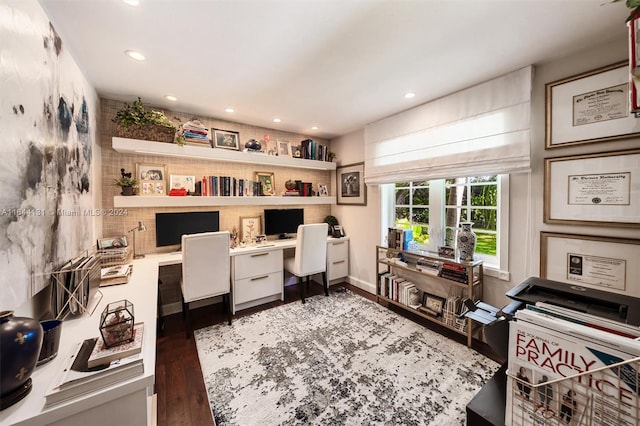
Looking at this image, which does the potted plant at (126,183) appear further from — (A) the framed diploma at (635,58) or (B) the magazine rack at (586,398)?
(A) the framed diploma at (635,58)

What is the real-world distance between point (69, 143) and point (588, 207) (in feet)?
11.1

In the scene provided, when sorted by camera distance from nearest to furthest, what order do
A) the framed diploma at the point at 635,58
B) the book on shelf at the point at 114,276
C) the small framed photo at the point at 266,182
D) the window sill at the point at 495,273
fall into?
the framed diploma at the point at 635,58, the book on shelf at the point at 114,276, the window sill at the point at 495,273, the small framed photo at the point at 266,182

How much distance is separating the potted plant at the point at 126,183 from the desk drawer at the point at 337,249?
2.35 meters

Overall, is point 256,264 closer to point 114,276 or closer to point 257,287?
point 257,287

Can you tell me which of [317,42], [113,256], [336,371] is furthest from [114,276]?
[317,42]

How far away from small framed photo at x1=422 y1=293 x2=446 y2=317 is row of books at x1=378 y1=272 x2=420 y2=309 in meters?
0.10

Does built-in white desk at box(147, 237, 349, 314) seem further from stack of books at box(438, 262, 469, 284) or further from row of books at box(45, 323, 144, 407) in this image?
stack of books at box(438, 262, 469, 284)

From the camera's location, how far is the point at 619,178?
1.53 m

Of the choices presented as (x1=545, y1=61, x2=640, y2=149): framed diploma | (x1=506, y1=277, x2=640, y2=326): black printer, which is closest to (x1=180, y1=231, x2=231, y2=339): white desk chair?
(x1=506, y1=277, x2=640, y2=326): black printer

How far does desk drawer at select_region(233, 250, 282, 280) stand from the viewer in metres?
2.68

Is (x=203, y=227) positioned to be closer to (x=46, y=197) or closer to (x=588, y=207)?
(x=46, y=197)

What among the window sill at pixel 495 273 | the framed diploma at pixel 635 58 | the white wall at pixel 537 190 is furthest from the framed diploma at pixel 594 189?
the framed diploma at pixel 635 58

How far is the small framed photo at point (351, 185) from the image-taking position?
3.43 m

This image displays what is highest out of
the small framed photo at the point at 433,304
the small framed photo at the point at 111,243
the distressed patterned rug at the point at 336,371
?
the small framed photo at the point at 111,243
